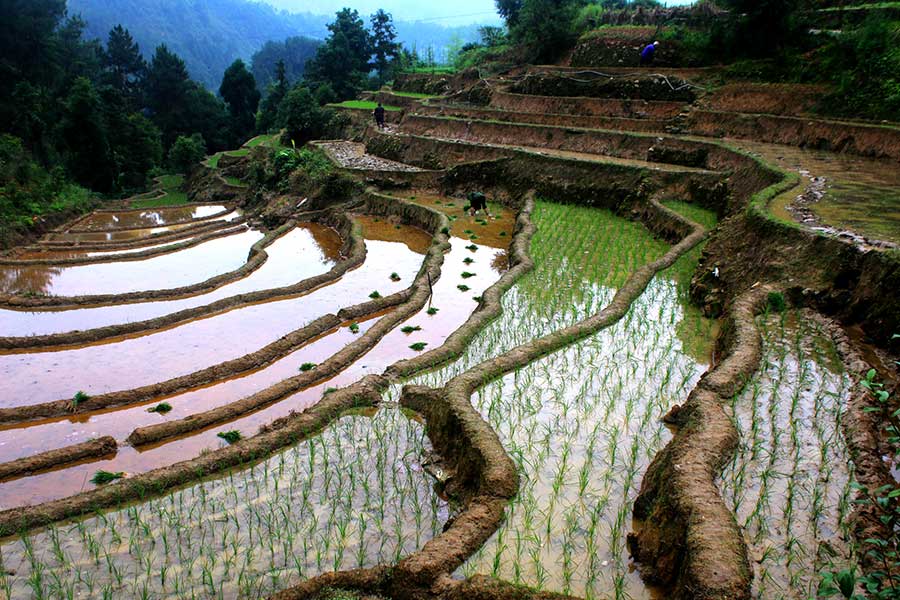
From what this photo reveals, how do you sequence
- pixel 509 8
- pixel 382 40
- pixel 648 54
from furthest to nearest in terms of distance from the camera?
pixel 382 40 → pixel 509 8 → pixel 648 54

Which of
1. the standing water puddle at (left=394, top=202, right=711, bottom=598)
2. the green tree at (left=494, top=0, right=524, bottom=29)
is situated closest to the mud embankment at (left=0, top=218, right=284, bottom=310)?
the standing water puddle at (left=394, top=202, right=711, bottom=598)

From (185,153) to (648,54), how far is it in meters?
30.3

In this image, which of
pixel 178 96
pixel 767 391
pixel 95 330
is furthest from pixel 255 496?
pixel 178 96

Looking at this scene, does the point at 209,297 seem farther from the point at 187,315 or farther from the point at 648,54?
the point at 648,54

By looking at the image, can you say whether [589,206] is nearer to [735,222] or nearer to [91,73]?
[735,222]

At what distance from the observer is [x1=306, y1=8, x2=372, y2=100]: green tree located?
44.1m

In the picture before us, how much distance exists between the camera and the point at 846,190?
12.4m

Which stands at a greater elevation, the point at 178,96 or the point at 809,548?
the point at 178,96

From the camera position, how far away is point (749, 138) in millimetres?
19391

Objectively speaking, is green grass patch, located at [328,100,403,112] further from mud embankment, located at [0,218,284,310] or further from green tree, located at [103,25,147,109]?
green tree, located at [103,25,147,109]

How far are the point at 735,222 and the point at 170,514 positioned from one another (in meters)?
11.2

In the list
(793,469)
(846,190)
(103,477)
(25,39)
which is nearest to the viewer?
(793,469)

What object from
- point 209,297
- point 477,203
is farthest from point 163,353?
point 477,203

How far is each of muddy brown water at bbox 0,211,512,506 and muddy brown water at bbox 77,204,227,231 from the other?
18.2m
